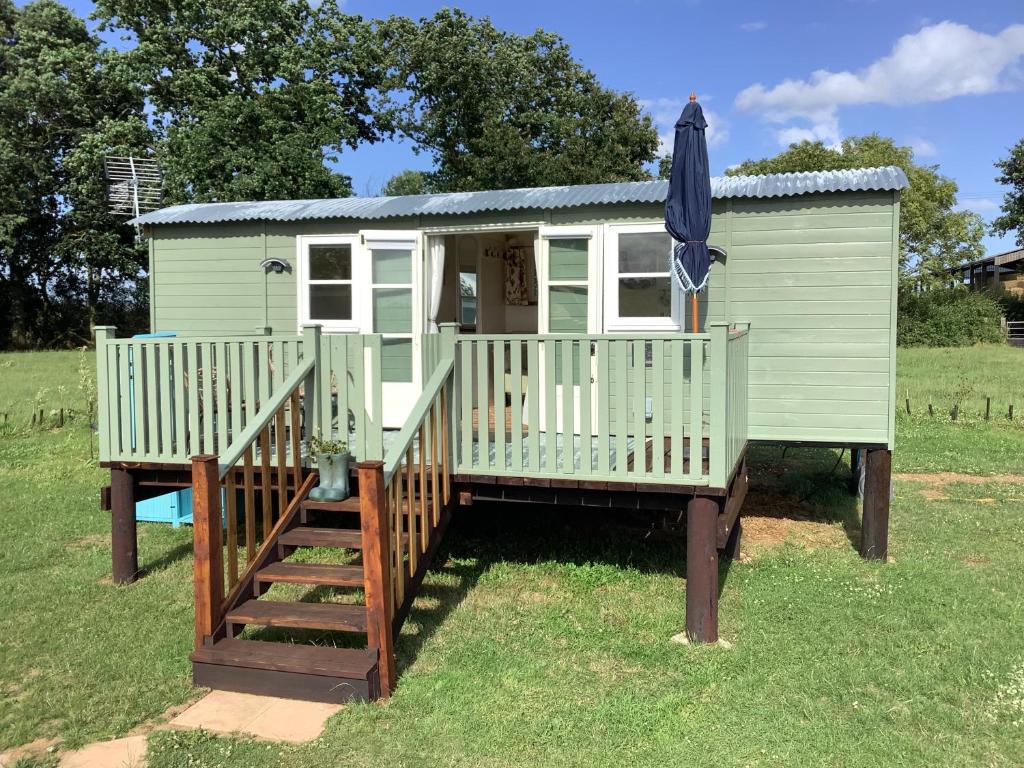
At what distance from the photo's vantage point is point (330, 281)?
6.84 meters

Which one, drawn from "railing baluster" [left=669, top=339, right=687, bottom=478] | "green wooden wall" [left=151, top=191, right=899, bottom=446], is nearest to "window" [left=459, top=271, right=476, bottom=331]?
"green wooden wall" [left=151, top=191, right=899, bottom=446]

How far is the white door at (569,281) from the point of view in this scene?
609cm

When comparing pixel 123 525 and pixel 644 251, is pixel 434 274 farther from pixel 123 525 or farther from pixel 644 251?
pixel 123 525

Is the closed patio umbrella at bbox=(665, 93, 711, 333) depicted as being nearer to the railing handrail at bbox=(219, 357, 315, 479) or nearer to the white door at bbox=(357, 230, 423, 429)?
the white door at bbox=(357, 230, 423, 429)

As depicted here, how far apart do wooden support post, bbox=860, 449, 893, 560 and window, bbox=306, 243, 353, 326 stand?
4.30 meters

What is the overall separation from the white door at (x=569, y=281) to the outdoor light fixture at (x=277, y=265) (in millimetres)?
2379

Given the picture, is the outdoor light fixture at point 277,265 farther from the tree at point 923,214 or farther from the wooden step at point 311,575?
the tree at point 923,214

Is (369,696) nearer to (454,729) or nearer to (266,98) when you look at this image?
(454,729)

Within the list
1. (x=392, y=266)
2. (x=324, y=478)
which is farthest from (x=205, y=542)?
(x=392, y=266)

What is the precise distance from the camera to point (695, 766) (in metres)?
3.00

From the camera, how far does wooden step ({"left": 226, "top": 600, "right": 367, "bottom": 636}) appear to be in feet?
12.4

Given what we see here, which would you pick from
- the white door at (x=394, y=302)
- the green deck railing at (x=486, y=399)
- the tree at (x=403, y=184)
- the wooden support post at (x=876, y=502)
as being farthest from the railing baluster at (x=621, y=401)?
the tree at (x=403, y=184)

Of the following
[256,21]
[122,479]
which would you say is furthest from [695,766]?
[256,21]

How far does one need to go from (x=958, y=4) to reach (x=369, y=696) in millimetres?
13445
